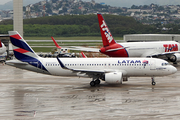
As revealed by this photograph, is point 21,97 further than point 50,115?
Yes

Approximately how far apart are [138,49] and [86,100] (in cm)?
3616

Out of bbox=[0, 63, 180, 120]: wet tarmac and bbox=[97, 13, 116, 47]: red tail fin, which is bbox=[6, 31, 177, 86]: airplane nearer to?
bbox=[0, 63, 180, 120]: wet tarmac

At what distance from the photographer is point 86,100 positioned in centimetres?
2947

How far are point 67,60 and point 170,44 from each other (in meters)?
32.2

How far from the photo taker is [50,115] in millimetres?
24016

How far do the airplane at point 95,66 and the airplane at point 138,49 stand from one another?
22.9m

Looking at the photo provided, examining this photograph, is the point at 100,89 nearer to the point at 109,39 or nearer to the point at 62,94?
the point at 62,94

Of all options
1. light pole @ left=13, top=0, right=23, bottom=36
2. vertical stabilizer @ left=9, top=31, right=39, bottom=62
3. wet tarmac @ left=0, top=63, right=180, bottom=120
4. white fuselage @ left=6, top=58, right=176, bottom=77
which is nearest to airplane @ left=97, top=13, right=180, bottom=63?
wet tarmac @ left=0, top=63, right=180, bottom=120

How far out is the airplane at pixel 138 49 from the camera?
202 ft

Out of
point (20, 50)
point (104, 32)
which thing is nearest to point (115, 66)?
point (20, 50)

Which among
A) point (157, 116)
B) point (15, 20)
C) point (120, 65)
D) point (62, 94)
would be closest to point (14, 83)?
point (62, 94)

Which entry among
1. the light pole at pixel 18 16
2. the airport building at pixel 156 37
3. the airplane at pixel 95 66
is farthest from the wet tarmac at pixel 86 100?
the light pole at pixel 18 16

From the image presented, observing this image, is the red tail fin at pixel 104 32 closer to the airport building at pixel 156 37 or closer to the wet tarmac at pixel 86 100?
the wet tarmac at pixel 86 100

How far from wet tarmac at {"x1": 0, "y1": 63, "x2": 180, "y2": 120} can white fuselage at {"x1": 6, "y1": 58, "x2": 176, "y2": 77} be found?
1632mm
